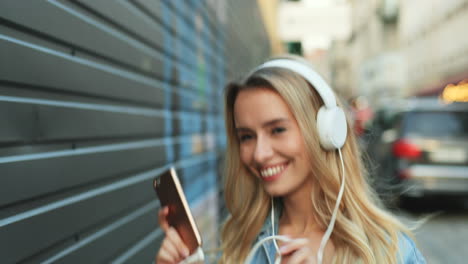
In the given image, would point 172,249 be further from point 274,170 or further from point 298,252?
point 274,170

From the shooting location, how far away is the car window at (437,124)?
6.72m

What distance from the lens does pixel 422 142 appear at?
6.73 meters

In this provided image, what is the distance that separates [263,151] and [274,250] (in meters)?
0.41

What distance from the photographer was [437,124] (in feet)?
22.3

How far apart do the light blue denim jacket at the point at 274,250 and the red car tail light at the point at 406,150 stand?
5.42m

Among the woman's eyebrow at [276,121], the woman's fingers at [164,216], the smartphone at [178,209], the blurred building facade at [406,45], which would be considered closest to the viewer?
the smartphone at [178,209]

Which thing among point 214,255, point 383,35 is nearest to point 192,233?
point 214,255

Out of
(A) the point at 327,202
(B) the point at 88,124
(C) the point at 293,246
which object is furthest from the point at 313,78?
(B) the point at 88,124

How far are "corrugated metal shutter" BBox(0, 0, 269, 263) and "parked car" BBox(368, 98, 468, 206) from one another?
4.18 metres

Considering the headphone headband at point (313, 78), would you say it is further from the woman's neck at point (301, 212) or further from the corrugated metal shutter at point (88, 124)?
the corrugated metal shutter at point (88, 124)

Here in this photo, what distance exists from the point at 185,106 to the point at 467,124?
497 centimetres

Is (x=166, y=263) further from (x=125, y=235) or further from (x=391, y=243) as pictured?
(x=125, y=235)

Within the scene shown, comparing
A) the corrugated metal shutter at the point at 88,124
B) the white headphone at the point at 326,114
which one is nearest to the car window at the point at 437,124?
the corrugated metal shutter at the point at 88,124

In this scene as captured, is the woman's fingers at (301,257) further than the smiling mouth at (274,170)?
No
